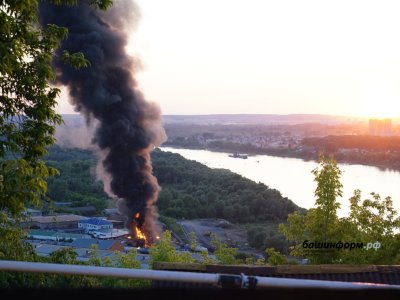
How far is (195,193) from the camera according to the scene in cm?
3300

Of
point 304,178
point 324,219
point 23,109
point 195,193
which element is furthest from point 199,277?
point 304,178

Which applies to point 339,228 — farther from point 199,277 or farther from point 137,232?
point 137,232

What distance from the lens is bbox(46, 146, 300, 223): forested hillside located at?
27.9 meters

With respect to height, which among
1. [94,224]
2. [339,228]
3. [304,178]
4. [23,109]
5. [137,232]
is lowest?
[94,224]

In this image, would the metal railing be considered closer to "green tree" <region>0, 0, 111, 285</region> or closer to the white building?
Answer: "green tree" <region>0, 0, 111, 285</region>

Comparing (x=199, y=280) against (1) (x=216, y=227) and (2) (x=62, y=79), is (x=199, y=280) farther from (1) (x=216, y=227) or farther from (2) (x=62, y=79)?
(1) (x=216, y=227)

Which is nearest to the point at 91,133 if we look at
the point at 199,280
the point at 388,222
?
the point at 388,222

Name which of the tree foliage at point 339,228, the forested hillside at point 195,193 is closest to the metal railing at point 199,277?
the tree foliage at point 339,228

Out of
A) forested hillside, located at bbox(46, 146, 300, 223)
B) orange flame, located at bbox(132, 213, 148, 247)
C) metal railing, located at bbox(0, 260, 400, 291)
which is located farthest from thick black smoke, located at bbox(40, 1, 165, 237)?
metal railing, located at bbox(0, 260, 400, 291)

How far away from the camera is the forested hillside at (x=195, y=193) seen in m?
27.9

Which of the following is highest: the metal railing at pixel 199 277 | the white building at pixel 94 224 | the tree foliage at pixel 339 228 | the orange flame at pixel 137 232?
the metal railing at pixel 199 277

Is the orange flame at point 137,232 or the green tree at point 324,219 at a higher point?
the green tree at point 324,219

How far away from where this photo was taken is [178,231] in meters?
23.7

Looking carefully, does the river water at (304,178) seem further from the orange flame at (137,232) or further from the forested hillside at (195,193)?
the orange flame at (137,232)
